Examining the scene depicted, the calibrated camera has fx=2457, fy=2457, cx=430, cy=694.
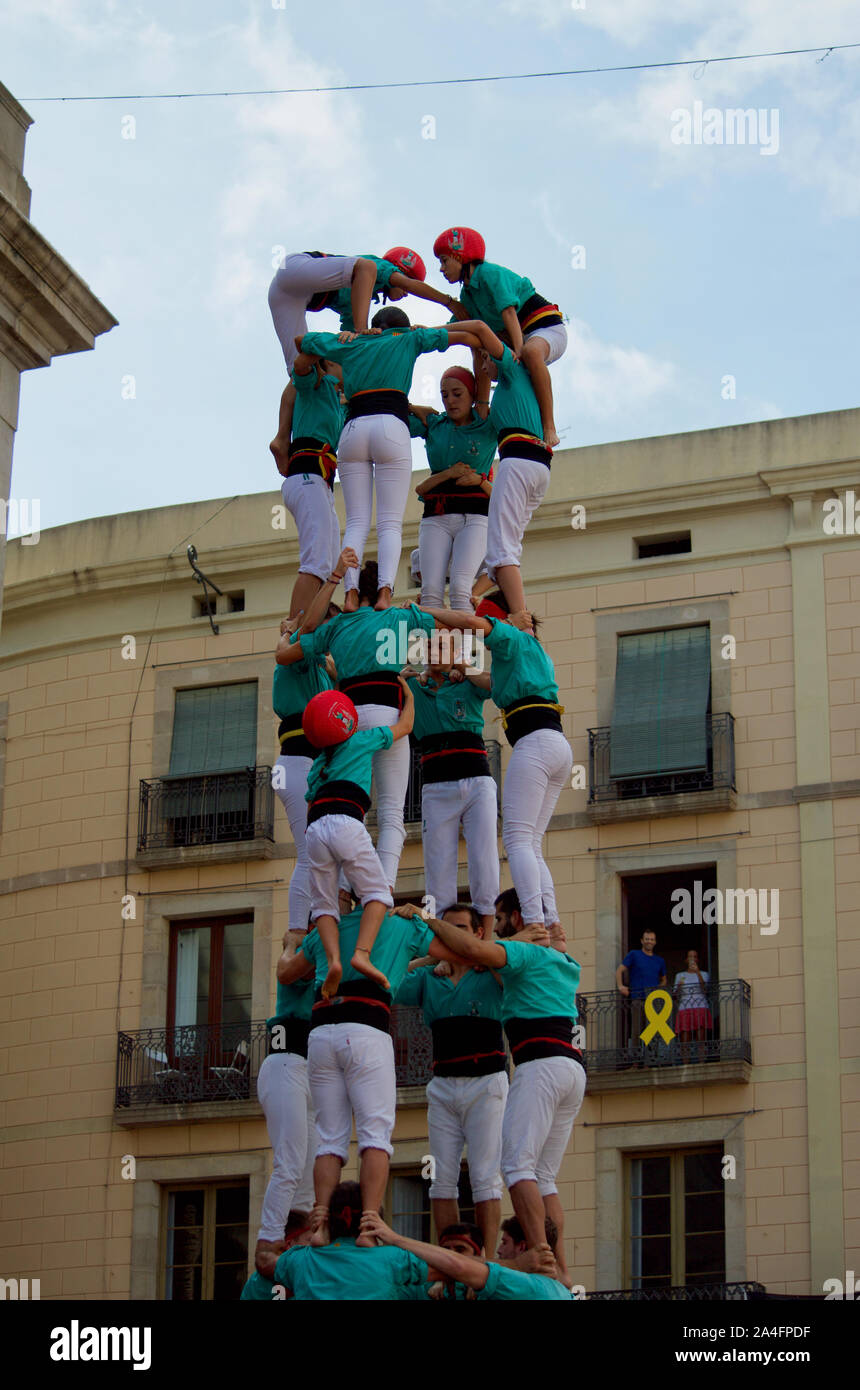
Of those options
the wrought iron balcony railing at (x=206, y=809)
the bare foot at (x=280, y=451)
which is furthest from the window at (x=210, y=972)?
the bare foot at (x=280, y=451)

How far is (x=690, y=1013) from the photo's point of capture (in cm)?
2842

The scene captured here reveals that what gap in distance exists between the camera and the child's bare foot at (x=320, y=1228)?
1481 centimetres

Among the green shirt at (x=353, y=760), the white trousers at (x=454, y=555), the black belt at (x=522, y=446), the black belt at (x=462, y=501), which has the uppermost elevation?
the black belt at (x=522, y=446)

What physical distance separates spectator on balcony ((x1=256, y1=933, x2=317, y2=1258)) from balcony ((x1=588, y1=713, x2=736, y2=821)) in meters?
12.9

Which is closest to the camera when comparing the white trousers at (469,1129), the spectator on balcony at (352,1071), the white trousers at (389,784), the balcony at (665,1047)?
the spectator on balcony at (352,1071)

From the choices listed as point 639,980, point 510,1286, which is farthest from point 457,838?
point 639,980

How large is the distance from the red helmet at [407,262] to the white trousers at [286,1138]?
5972 mm

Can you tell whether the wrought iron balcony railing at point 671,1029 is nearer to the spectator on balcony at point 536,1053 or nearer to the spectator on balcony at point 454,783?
the spectator on balcony at point 454,783

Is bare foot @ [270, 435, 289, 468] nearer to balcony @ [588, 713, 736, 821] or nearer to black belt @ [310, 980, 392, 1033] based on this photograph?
black belt @ [310, 980, 392, 1033]

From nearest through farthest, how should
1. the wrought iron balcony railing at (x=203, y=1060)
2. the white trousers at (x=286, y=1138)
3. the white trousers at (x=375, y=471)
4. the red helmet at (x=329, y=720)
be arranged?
the red helmet at (x=329, y=720) < the white trousers at (x=286, y=1138) < the white trousers at (x=375, y=471) < the wrought iron balcony railing at (x=203, y=1060)

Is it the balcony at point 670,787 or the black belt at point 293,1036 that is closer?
the black belt at point 293,1036

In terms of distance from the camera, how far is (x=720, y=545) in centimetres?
3097

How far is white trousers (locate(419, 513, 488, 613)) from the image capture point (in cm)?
1859

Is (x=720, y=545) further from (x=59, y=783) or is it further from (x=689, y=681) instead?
(x=59, y=783)
